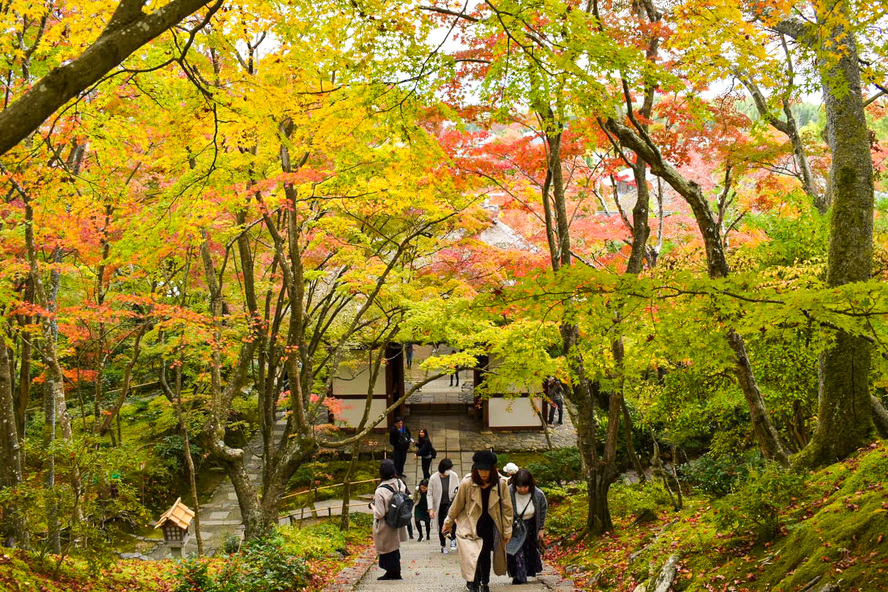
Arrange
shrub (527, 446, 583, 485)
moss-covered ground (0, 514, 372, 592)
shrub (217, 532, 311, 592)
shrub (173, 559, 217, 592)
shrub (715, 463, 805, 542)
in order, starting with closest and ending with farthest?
shrub (715, 463, 805, 542) → moss-covered ground (0, 514, 372, 592) → shrub (173, 559, 217, 592) → shrub (217, 532, 311, 592) → shrub (527, 446, 583, 485)

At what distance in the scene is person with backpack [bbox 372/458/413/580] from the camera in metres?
6.88

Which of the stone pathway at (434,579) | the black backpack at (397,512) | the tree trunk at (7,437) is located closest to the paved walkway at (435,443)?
the stone pathway at (434,579)

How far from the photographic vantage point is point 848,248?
5.16 metres

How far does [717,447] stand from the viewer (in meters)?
8.12

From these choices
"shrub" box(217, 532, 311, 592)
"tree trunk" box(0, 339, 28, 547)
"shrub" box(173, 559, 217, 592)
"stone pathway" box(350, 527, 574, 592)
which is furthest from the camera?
"tree trunk" box(0, 339, 28, 547)

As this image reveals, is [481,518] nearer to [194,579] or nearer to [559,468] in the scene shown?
[194,579]

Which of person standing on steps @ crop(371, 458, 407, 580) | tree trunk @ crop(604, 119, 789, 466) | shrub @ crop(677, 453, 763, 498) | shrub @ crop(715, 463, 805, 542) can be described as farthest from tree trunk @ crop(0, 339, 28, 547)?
shrub @ crop(677, 453, 763, 498)

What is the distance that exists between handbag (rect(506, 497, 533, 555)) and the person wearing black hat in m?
0.86

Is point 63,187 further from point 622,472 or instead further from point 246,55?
point 622,472

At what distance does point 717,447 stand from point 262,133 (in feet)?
A: 22.5

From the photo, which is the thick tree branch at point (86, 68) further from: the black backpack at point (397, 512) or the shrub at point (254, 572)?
the black backpack at point (397, 512)

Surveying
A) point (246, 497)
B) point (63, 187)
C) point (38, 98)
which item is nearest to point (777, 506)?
point (38, 98)

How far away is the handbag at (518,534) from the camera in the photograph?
638 cm

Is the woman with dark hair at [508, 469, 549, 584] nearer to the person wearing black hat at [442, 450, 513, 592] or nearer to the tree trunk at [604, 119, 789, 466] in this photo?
the person wearing black hat at [442, 450, 513, 592]
